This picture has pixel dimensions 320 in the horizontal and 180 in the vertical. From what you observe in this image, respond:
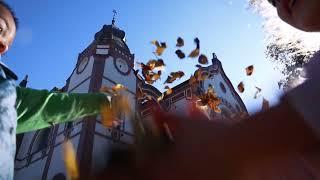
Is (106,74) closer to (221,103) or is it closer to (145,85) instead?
(145,85)

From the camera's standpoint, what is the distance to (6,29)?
2.52 metres

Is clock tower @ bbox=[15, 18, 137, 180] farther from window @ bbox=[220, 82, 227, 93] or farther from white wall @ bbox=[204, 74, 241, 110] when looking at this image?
window @ bbox=[220, 82, 227, 93]

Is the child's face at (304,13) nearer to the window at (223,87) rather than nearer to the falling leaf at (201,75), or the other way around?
the falling leaf at (201,75)

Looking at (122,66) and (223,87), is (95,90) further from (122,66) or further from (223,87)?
(223,87)

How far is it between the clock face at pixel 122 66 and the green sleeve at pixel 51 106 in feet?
57.2

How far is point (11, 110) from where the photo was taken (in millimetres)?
2322

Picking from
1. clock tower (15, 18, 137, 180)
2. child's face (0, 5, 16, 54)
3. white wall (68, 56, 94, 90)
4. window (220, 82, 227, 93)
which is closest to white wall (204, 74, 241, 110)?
window (220, 82, 227, 93)

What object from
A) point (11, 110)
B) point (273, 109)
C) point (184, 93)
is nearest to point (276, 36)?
point (273, 109)

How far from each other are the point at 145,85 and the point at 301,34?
68.6 ft

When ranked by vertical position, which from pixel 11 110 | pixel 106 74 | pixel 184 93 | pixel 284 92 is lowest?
pixel 284 92

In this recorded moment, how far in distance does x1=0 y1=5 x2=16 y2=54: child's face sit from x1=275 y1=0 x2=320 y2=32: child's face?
84.1 inches

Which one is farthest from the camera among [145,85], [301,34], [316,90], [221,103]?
[145,85]

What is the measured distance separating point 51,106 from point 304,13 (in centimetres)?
217

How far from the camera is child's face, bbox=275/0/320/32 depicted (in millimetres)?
964
